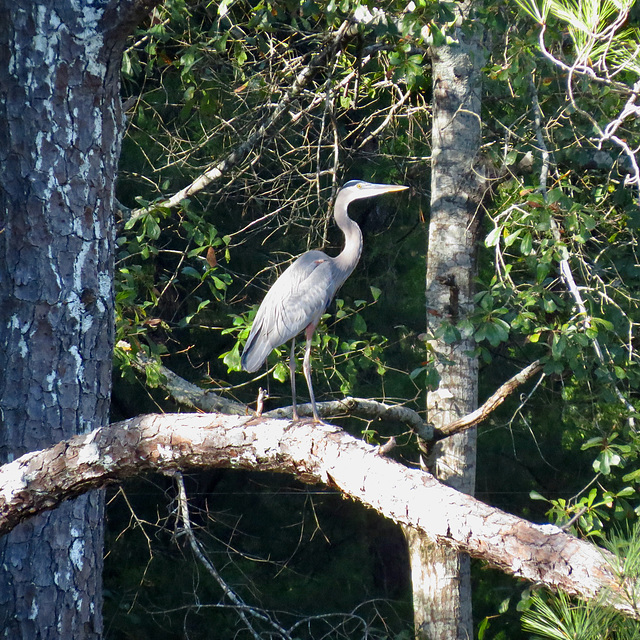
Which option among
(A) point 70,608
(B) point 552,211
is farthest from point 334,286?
(A) point 70,608

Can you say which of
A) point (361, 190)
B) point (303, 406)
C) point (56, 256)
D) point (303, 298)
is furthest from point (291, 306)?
point (56, 256)

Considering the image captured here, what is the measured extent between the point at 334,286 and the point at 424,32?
4.74 feet

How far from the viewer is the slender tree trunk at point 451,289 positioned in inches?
175

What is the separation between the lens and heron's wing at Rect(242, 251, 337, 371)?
149 inches

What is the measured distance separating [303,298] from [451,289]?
0.97 meters

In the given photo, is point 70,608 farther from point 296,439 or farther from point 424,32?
point 424,32

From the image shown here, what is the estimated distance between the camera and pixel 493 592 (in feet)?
20.6

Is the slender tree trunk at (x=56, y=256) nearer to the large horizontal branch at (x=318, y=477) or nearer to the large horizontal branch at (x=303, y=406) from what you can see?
the large horizontal branch at (x=318, y=477)

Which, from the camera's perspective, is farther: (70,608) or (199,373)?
(199,373)

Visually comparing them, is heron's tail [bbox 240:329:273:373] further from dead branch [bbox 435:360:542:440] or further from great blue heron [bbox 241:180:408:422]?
dead branch [bbox 435:360:542:440]

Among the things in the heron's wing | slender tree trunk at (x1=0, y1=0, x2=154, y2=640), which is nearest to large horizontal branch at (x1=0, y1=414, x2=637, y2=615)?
slender tree trunk at (x1=0, y1=0, x2=154, y2=640)

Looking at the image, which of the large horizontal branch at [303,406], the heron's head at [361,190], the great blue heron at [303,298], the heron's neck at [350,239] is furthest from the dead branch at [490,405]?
the heron's head at [361,190]

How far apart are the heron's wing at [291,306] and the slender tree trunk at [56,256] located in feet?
4.10

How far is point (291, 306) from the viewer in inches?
153
